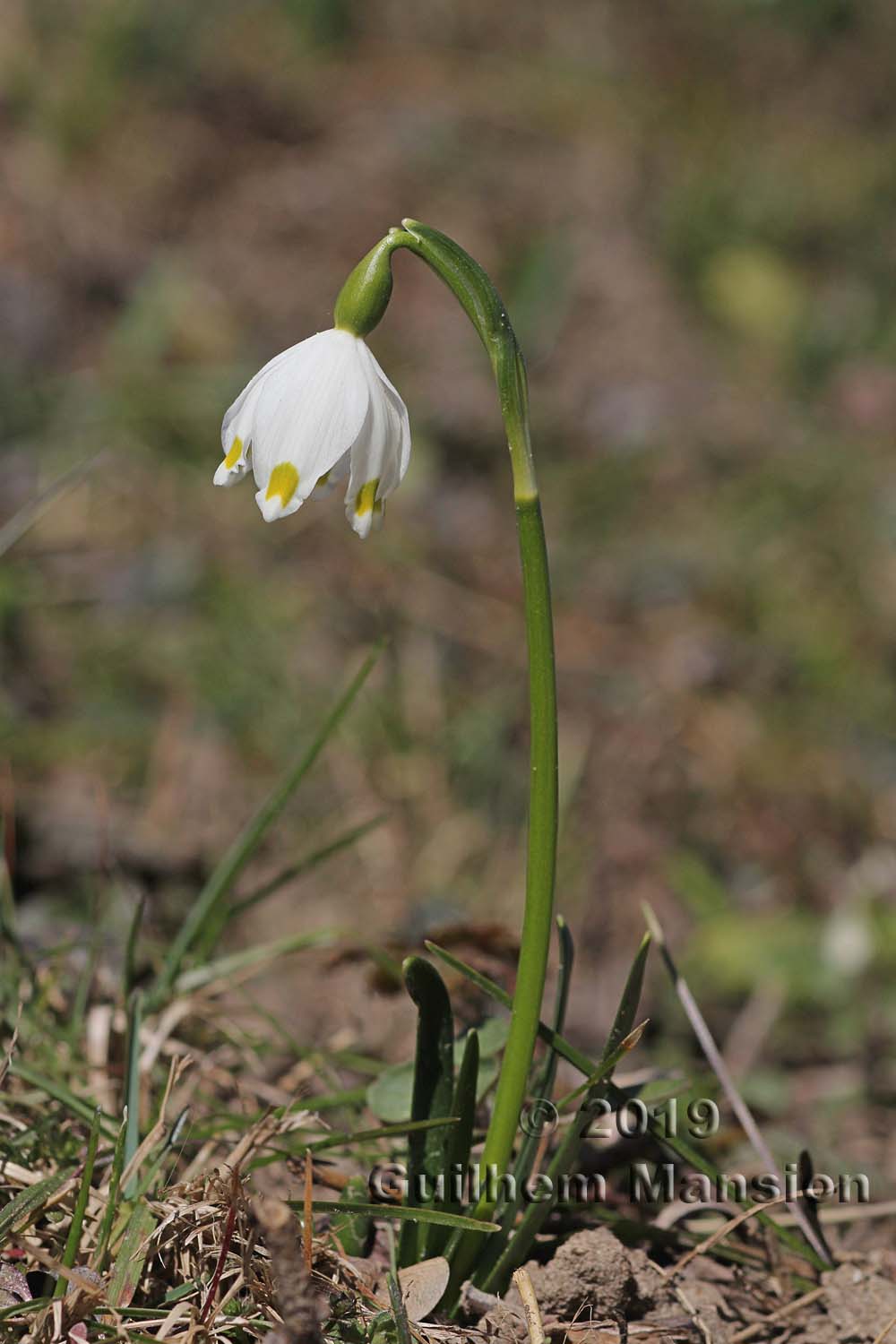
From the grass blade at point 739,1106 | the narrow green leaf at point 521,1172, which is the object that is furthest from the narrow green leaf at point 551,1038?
the grass blade at point 739,1106

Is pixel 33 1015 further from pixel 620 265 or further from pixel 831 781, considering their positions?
pixel 620 265

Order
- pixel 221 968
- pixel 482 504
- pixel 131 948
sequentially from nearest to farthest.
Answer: pixel 131 948 → pixel 221 968 → pixel 482 504

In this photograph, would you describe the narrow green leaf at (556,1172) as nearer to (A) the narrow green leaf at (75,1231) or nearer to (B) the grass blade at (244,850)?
(A) the narrow green leaf at (75,1231)

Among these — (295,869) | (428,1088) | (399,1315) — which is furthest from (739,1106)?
(295,869)

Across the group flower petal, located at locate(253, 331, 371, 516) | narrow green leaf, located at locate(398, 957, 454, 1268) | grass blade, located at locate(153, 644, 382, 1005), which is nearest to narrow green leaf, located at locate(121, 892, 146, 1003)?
grass blade, located at locate(153, 644, 382, 1005)

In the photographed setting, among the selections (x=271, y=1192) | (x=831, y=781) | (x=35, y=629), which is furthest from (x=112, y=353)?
(x=271, y=1192)

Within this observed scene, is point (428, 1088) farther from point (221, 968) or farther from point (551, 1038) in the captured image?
point (221, 968)
